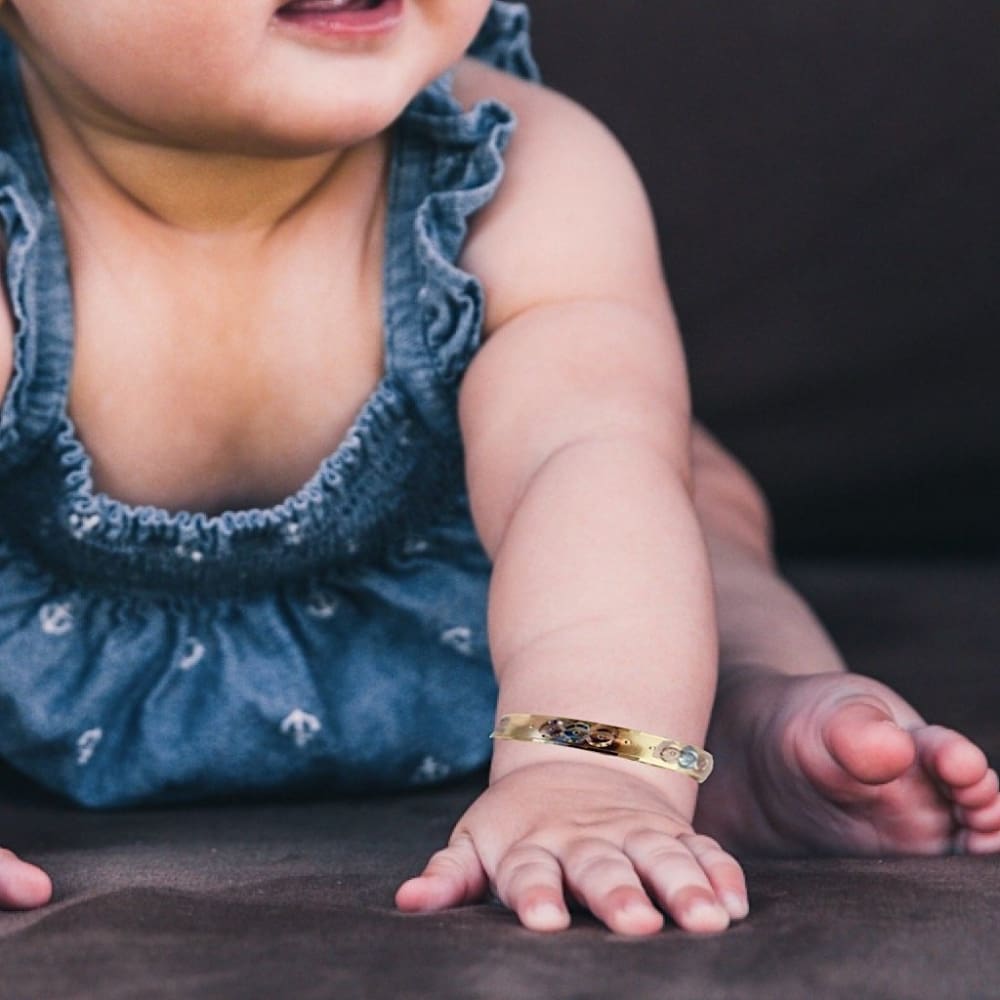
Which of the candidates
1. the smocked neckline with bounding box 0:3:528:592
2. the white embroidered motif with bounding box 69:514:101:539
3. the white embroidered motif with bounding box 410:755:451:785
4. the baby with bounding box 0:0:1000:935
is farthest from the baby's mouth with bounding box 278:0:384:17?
the white embroidered motif with bounding box 410:755:451:785

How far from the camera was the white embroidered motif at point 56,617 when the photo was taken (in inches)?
37.6

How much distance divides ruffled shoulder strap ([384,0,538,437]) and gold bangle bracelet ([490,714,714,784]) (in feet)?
0.77

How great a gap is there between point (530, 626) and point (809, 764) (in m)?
0.12

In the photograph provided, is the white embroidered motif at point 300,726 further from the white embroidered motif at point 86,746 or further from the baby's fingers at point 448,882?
the baby's fingers at point 448,882

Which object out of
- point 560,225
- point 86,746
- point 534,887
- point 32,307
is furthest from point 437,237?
point 534,887

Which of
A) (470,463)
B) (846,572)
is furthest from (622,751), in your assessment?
(846,572)

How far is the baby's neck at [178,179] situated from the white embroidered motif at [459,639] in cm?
21

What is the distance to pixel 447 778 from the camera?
0.97 meters

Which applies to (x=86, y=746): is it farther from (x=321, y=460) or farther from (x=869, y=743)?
(x=869, y=743)

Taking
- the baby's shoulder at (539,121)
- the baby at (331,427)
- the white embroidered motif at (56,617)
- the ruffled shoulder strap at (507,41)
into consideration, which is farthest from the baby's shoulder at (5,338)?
the ruffled shoulder strap at (507,41)

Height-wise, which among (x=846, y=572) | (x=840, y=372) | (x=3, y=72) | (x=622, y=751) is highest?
(x=3, y=72)

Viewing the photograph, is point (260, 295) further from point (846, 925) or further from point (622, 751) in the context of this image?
point (846, 925)

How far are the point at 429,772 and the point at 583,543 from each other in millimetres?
218

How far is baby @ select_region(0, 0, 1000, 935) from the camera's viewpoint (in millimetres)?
805
